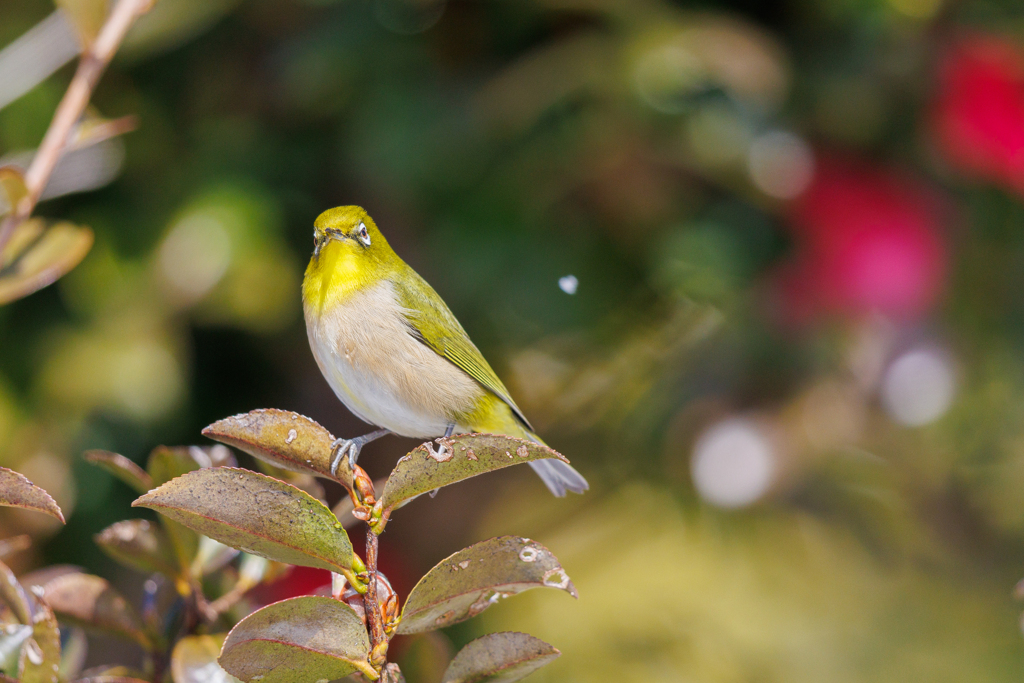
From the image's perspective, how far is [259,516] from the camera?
196 mm

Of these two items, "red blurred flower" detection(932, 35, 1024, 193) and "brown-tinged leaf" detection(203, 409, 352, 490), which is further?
"red blurred flower" detection(932, 35, 1024, 193)

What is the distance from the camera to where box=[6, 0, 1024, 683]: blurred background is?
0.75 meters

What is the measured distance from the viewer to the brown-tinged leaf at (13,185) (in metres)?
0.26

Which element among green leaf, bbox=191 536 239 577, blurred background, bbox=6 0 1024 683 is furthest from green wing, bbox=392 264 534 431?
blurred background, bbox=6 0 1024 683

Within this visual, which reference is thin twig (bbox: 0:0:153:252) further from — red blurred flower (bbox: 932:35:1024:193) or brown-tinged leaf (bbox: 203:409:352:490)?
red blurred flower (bbox: 932:35:1024:193)

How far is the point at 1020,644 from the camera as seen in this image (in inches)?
35.2

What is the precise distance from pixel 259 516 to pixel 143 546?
117mm

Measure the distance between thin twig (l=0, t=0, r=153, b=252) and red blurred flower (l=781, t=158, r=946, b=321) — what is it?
63 cm

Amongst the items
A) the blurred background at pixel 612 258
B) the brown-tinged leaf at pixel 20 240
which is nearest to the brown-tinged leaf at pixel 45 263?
the brown-tinged leaf at pixel 20 240

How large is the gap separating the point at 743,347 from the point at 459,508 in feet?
1.10

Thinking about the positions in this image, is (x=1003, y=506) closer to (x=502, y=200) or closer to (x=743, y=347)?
(x=743, y=347)

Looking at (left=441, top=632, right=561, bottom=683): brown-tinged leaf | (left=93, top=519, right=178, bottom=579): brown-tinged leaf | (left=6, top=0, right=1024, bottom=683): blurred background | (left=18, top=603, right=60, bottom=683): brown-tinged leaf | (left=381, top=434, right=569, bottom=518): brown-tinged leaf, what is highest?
(left=6, top=0, right=1024, bottom=683): blurred background

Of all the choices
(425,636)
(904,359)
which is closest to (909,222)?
(904,359)

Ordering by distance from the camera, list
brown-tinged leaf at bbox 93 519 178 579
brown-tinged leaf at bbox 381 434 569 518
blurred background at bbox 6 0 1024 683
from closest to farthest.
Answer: brown-tinged leaf at bbox 381 434 569 518 < brown-tinged leaf at bbox 93 519 178 579 < blurred background at bbox 6 0 1024 683
